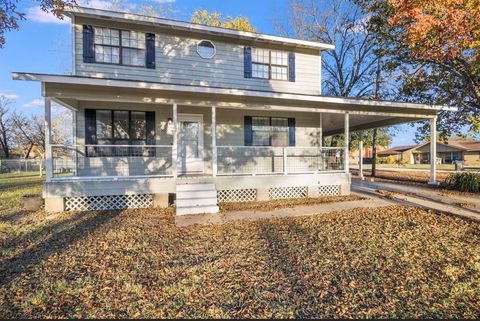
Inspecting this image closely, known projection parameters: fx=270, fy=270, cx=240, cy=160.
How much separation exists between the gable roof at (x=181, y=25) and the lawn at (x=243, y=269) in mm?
6690

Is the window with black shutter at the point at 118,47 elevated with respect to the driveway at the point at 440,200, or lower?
elevated

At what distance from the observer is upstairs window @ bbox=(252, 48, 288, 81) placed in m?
10.9

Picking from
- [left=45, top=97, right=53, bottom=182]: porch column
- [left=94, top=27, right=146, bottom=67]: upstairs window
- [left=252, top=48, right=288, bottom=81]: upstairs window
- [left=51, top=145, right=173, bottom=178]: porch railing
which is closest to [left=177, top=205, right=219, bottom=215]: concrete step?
[left=51, top=145, right=173, bottom=178]: porch railing

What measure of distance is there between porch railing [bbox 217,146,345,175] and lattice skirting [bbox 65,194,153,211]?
2924mm

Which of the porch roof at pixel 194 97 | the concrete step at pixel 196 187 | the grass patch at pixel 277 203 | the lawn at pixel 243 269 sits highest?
the porch roof at pixel 194 97

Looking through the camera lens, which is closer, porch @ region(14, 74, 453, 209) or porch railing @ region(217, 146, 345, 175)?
porch @ region(14, 74, 453, 209)

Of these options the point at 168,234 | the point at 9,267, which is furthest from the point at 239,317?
the point at 9,267

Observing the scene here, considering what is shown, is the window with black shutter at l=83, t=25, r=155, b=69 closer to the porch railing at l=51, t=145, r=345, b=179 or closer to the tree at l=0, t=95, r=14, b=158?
the porch railing at l=51, t=145, r=345, b=179

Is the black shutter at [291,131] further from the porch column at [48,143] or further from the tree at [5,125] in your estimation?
the tree at [5,125]

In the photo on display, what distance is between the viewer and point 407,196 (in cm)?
977

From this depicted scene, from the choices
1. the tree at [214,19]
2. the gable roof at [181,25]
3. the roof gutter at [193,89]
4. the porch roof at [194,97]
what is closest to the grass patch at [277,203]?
the porch roof at [194,97]

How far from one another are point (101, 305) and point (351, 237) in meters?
4.44

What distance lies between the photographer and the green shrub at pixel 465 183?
1056 centimetres

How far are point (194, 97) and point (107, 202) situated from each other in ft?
13.5
